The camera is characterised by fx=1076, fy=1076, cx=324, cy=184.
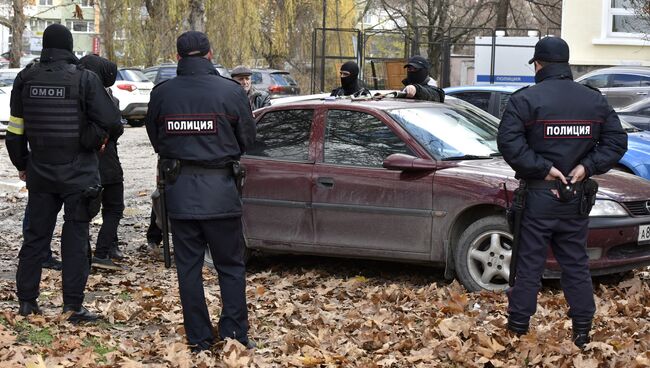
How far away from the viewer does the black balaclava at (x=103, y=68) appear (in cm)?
867

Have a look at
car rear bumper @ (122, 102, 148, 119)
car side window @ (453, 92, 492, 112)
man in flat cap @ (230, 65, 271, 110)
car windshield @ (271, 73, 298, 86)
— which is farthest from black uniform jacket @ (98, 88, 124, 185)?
car windshield @ (271, 73, 298, 86)

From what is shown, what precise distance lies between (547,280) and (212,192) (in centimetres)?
343

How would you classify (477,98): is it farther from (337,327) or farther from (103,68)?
(337,327)

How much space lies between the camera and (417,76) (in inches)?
421

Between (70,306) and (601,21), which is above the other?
(601,21)

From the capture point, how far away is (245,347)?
243 inches

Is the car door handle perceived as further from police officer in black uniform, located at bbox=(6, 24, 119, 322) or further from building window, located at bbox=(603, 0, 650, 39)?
building window, located at bbox=(603, 0, 650, 39)

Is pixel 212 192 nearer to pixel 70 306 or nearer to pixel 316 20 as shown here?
pixel 70 306

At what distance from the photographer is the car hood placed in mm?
7777

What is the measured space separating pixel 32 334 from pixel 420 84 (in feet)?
17.5

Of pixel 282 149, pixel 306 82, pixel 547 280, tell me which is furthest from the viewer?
pixel 306 82

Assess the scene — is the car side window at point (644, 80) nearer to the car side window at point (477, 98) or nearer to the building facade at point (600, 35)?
the car side window at point (477, 98)

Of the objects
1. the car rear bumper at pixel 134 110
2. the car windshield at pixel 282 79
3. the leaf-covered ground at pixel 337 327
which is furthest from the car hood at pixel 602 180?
the car windshield at pixel 282 79

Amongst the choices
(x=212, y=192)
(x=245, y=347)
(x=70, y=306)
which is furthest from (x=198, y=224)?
(x=70, y=306)
